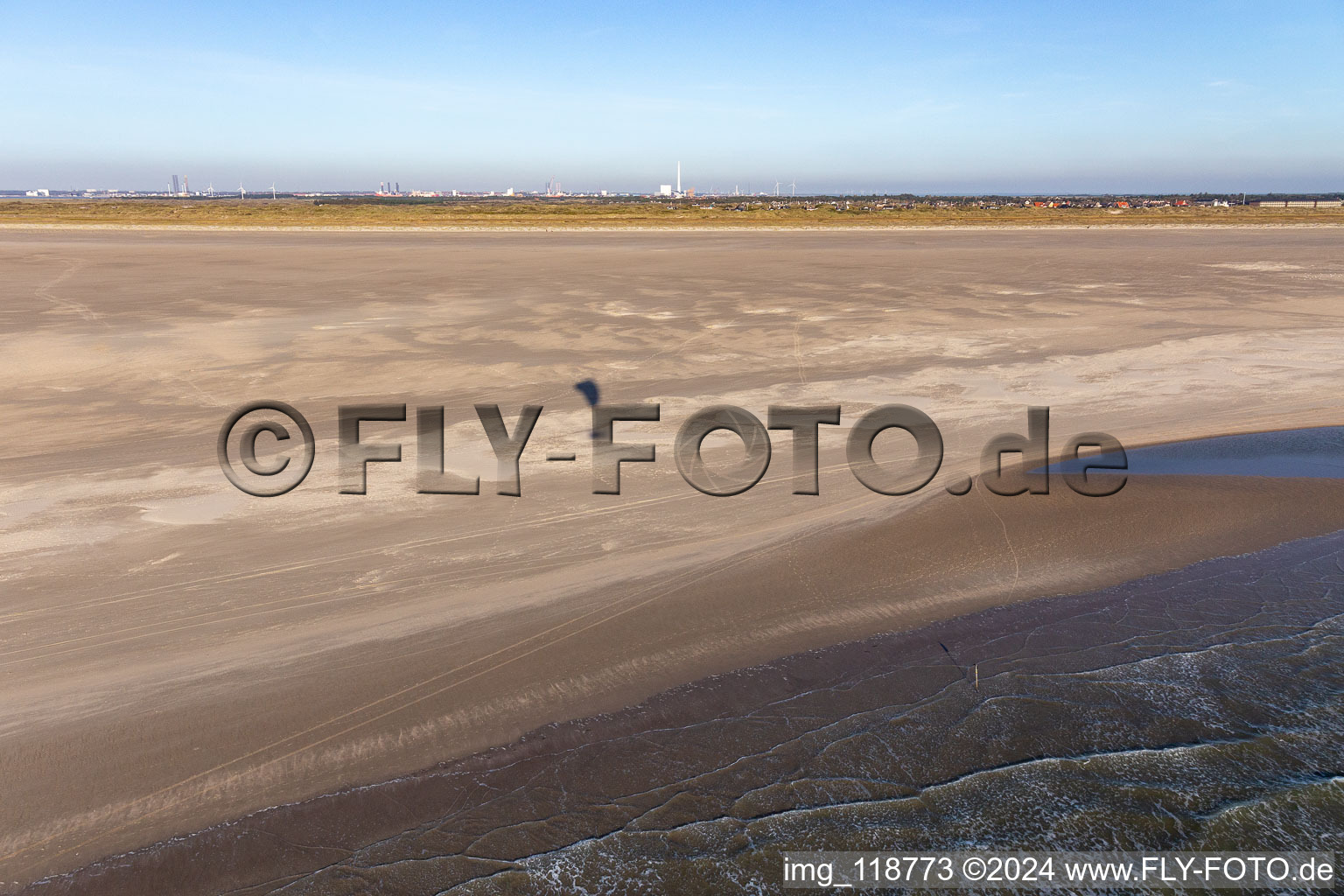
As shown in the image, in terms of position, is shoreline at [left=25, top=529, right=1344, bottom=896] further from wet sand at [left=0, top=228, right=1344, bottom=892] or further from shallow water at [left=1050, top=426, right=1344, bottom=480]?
shallow water at [left=1050, top=426, right=1344, bottom=480]

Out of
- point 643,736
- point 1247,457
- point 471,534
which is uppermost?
point 1247,457

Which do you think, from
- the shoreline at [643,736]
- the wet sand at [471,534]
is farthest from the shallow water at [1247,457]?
the shoreline at [643,736]

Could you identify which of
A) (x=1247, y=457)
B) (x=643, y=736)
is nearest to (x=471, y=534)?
(x=643, y=736)

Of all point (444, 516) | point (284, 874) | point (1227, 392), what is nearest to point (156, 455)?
point (444, 516)

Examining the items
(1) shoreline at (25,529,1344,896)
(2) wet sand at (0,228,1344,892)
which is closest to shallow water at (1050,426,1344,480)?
(2) wet sand at (0,228,1344,892)

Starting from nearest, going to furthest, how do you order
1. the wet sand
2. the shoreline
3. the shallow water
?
the shoreline < the wet sand < the shallow water

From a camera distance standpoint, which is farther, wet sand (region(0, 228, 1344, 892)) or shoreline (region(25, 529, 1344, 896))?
wet sand (region(0, 228, 1344, 892))

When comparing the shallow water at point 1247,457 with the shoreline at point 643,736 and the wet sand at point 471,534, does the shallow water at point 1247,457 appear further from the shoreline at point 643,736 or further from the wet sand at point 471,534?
the shoreline at point 643,736

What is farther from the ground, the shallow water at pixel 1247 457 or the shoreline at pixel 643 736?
the shallow water at pixel 1247 457

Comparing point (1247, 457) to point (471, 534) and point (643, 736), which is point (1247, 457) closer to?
point (643, 736)

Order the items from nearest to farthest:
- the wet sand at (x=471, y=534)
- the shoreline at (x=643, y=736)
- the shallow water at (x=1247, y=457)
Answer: the shoreline at (x=643, y=736), the wet sand at (x=471, y=534), the shallow water at (x=1247, y=457)
